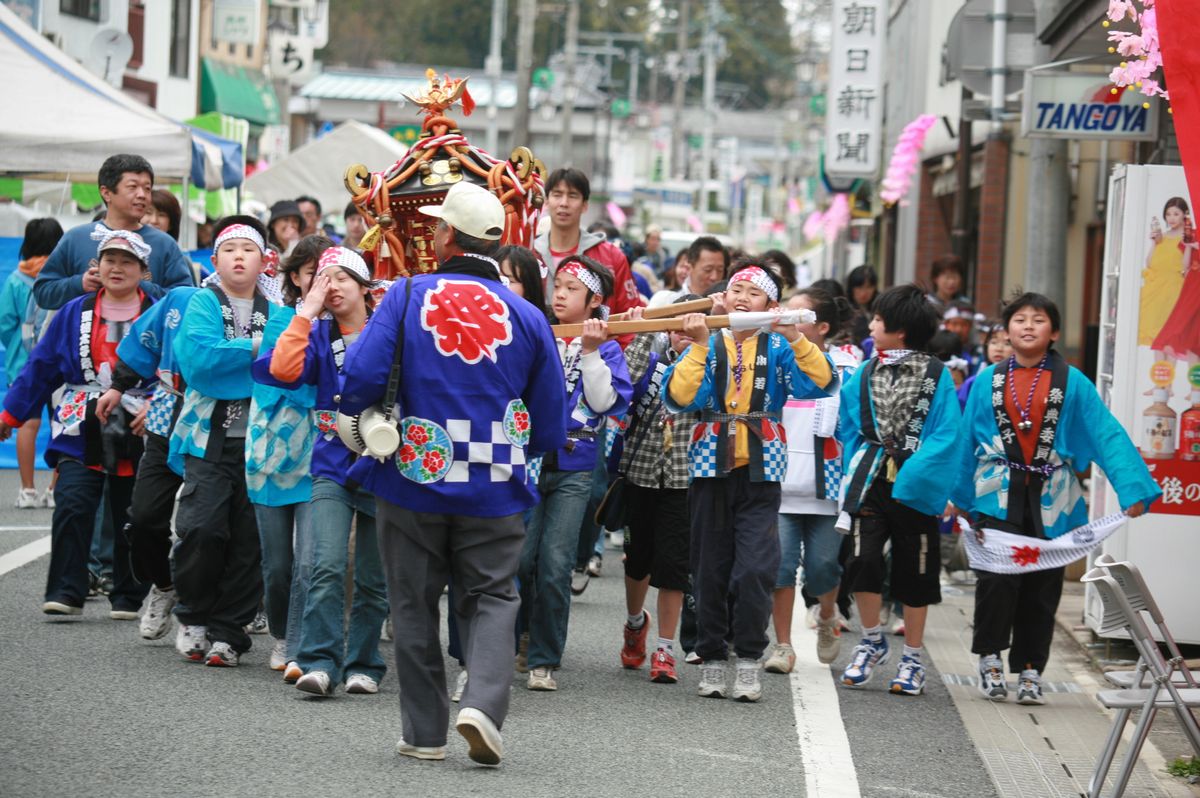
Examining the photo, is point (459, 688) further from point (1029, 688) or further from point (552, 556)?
point (1029, 688)

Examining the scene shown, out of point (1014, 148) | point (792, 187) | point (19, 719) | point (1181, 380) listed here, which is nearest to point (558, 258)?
point (1181, 380)

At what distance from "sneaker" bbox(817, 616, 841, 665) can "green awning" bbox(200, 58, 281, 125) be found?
101 feet

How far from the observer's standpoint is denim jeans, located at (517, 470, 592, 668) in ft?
23.9

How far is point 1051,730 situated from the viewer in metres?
7.28

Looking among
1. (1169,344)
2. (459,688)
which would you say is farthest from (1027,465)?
(459,688)

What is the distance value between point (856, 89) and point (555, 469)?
697 inches

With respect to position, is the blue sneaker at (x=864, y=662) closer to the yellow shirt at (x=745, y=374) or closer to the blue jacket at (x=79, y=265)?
the yellow shirt at (x=745, y=374)

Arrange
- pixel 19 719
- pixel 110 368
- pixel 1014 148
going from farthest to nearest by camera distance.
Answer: pixel 1014 148, pixel 110 368, pixel 19 719

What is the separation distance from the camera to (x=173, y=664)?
7383 millimetres

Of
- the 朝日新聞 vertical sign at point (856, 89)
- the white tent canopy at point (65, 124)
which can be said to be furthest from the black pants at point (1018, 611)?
the 朝日新聞 vertical sign at point (856, 89)

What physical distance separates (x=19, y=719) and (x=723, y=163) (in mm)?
76970

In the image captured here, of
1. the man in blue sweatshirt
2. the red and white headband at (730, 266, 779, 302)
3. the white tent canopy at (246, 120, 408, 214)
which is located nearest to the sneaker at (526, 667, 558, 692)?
the red and white headband at (730, 266, 779, 302)

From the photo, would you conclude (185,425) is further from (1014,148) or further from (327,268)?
(1014,148)

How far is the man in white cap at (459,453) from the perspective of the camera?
18.4ft
